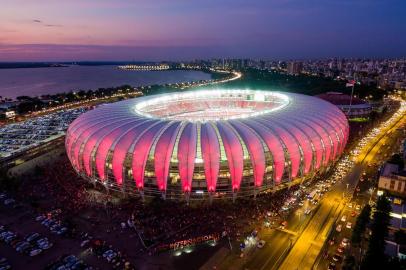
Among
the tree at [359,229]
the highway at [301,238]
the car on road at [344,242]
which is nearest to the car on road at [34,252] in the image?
the highway at [301,238]

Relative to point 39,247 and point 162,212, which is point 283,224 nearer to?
point 162,212

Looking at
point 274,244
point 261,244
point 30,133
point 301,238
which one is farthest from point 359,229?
point 30,133

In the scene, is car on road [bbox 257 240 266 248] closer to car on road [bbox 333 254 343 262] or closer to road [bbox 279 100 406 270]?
road [bbox 279 100 406 270]

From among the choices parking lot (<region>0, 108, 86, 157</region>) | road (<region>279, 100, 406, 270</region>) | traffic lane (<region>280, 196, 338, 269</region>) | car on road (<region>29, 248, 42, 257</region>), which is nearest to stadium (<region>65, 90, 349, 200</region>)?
road (<region>279, 100, 406, 270</region>)

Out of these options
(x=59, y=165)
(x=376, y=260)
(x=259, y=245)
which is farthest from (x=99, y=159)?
(x=376, y=260)

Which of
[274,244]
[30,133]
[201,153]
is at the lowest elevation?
[30,133]

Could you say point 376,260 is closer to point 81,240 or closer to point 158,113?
point 81,240

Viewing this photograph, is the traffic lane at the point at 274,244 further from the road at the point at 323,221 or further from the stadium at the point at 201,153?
the stadium at the point at 201,153

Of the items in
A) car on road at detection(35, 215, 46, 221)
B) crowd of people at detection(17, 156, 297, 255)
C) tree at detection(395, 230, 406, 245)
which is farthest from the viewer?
car on road at detection(35, 215, 46, 221)
